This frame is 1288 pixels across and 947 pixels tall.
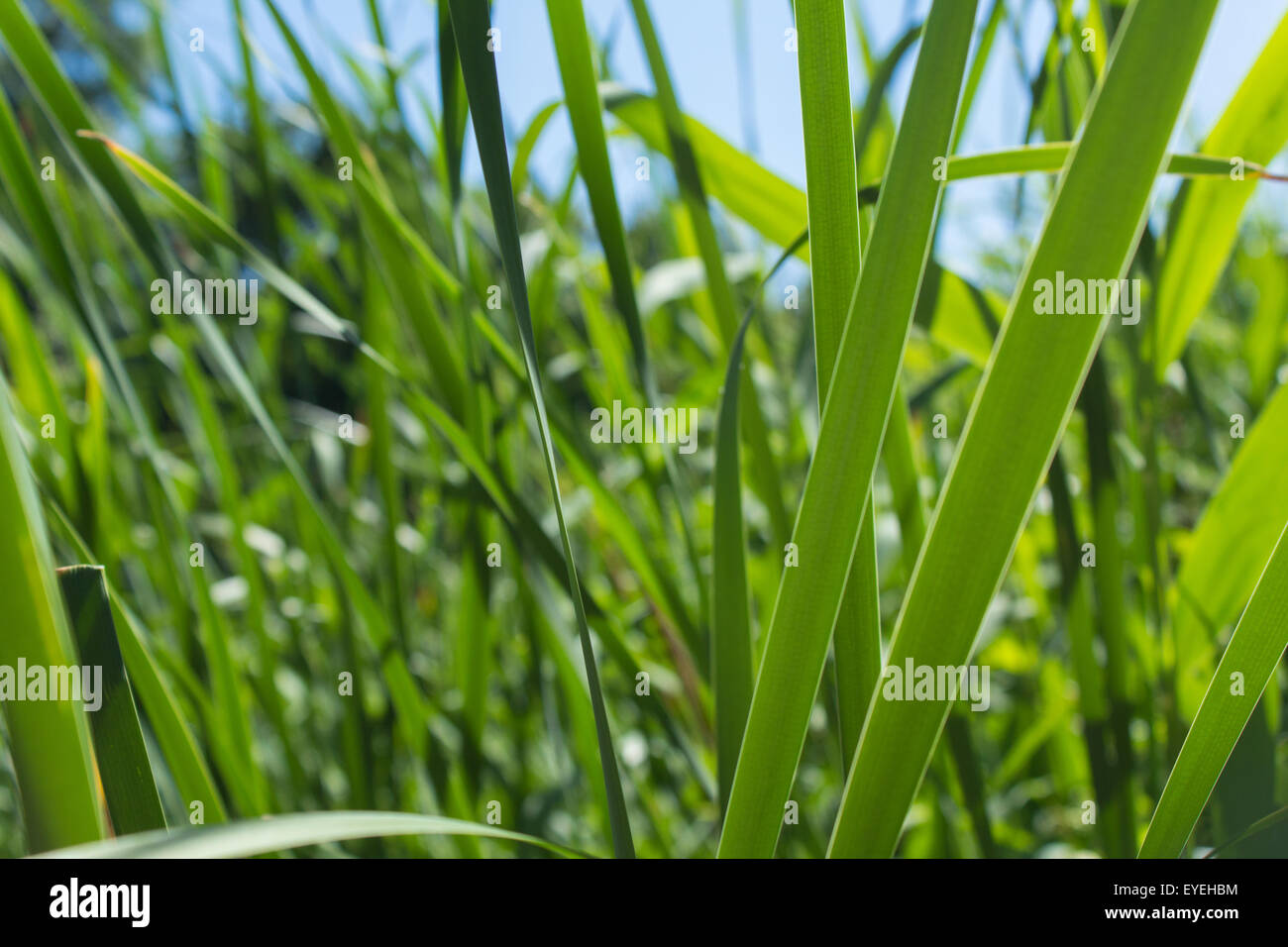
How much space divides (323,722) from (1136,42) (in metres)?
0.70

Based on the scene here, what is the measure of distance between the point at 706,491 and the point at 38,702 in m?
0.54

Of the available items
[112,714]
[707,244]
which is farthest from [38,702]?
[707,244]

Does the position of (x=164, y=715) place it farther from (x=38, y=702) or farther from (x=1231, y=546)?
(x=1231, y=546)

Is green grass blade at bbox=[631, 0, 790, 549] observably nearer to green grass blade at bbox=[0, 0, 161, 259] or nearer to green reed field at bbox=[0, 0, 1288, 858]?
green reed field at bbox=[0, 0, 1288, 858]

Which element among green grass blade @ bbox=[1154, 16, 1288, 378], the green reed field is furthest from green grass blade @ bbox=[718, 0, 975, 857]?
green grass blade @ bbox=[1154, 16, 1288, 378]

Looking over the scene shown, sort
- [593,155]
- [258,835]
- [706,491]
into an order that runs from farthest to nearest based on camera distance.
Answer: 1. [706,491]
2. [593,155]
3. [258,835]

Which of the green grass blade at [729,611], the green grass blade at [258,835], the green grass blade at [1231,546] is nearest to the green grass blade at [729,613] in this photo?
the green grass blade at [729,611]

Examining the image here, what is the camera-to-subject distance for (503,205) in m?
0.18

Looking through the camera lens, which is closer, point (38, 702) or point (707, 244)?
point (38, 702)

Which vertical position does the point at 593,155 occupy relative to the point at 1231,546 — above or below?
above

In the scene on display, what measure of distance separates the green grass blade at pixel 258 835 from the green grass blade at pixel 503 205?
0.04m

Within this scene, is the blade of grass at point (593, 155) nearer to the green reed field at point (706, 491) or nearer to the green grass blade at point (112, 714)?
the green reed field at point (706, 491)

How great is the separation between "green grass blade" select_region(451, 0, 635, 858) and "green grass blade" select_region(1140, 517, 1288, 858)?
0.48 ft

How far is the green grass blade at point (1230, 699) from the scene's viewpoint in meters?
0.18
